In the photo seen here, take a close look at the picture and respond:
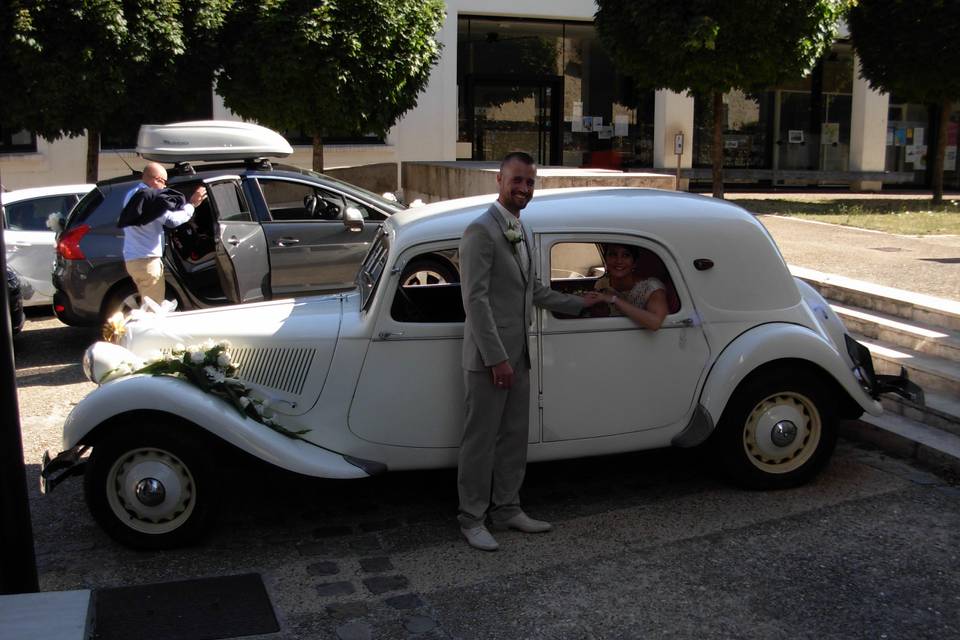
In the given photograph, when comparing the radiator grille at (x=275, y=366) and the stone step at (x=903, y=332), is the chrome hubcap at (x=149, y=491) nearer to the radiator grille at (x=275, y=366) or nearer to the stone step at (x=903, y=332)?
the radiator grille at (x=275, y=366)

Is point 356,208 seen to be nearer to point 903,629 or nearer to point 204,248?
point 204,248

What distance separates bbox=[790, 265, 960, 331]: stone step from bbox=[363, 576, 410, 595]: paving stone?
202 inches

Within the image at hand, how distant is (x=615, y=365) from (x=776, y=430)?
3.45ft

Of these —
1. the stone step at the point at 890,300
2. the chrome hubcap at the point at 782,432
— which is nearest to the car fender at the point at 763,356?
the chrome hubcap at the point at 782,432

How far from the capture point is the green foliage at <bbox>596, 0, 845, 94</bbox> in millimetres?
15750

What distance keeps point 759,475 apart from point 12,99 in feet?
41.1

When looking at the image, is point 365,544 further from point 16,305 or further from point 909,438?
point 16,305

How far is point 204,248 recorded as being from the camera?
9.22 metres

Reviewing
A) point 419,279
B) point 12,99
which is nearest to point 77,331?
point 12,99

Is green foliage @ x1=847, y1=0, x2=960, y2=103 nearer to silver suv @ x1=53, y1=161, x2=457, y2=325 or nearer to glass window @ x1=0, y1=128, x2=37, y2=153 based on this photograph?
silver suv @ x1=53, y1=161, x2=457, y2=325

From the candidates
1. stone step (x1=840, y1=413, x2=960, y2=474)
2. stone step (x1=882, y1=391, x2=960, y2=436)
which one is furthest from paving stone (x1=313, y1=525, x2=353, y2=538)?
stone step (x1=882, y1=391, x2=960, y2=436)

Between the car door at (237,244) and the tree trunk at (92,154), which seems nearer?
the car door at (237,244)

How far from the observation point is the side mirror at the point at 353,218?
8.90 metres

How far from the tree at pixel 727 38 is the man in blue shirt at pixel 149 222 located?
405 inches
